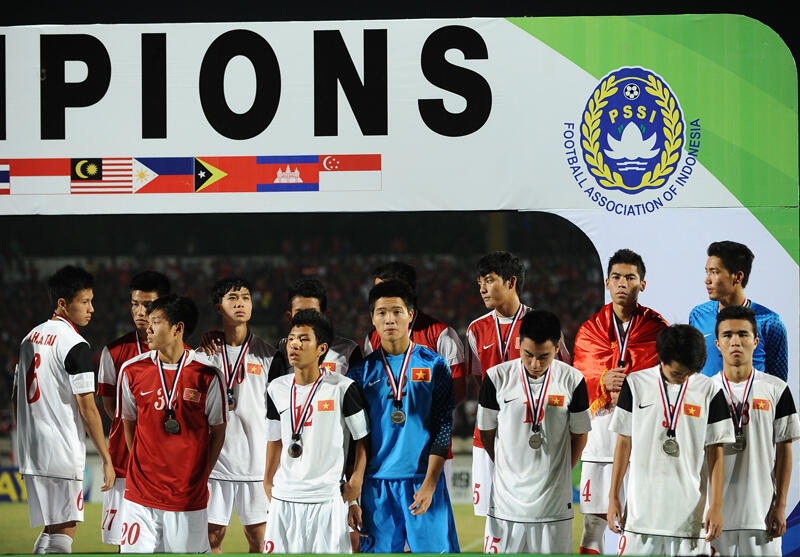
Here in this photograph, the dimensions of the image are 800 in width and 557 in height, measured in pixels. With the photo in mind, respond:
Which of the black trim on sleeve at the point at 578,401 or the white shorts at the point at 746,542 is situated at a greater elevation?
the black trim on sleeve at the point at 578,401

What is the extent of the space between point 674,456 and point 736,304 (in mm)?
1343

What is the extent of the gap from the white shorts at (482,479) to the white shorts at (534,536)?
0.58m

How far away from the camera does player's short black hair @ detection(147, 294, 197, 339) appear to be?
5.18m

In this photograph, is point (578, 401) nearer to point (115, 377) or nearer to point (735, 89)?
point (735, 89)

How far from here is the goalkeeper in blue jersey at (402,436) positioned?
5043 mm

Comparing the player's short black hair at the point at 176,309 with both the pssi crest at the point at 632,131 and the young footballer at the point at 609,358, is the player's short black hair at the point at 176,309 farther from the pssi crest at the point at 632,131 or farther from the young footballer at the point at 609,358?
the pssi crest at the point at 632,131

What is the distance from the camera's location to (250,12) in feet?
20.2

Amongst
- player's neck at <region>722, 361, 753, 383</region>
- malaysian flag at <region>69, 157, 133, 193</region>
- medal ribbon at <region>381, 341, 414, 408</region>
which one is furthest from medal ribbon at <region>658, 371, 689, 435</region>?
malaysian flag at <region>69, 157, 133, 193</region>

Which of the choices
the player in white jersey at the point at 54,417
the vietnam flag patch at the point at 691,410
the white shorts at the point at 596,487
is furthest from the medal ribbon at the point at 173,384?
the vietnam flag patch at the point at 691,410

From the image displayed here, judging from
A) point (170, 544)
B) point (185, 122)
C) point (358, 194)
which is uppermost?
point (185, 122)

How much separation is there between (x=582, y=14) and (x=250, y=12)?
2.28 meters

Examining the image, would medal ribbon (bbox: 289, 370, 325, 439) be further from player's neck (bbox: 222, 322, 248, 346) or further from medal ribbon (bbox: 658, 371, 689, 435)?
medal ribbon (bbox: 658, 371, 689, 435)

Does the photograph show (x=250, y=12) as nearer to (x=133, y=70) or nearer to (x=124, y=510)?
(x=133, y=70)

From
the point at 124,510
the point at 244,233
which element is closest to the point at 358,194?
the point at 124,510
